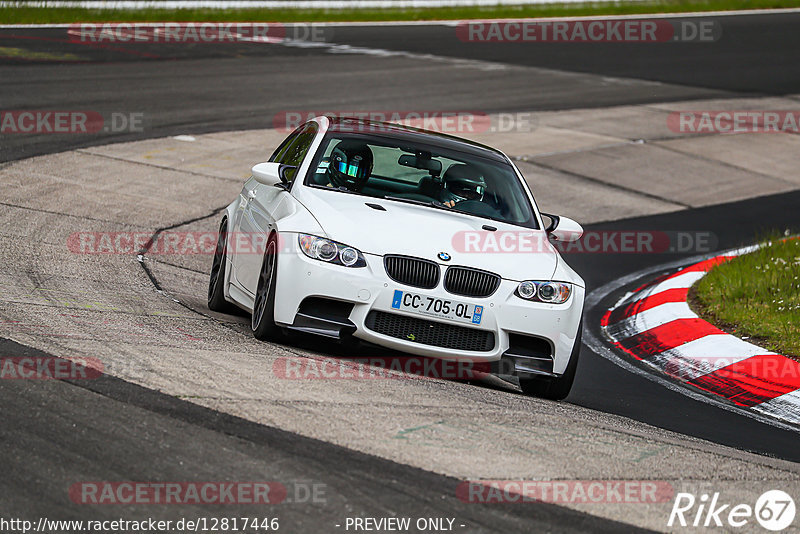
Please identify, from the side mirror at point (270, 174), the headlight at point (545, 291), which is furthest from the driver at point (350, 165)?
the headlight at point (545, 291)

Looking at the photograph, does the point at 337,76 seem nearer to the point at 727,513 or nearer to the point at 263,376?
the point at 263,376

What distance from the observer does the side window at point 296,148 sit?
841 centimetres

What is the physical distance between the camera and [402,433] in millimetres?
5422

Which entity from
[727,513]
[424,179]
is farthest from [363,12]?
[727,513]

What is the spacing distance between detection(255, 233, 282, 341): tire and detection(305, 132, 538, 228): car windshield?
0.79 meters

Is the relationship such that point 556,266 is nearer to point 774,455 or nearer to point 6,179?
point 774,455

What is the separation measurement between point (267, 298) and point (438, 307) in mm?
1033

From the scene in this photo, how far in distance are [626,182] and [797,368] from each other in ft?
26.6

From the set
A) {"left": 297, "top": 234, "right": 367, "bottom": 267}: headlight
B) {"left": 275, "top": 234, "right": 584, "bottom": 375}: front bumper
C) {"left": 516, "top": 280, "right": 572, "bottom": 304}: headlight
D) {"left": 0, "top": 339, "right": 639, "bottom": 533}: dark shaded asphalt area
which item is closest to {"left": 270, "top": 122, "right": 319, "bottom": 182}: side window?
{"left": 297, "top": 234, "right": 367, "bottom": 267}: headlight

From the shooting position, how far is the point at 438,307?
698 cm

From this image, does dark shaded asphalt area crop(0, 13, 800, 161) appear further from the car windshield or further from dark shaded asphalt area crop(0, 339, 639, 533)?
dark shaded asphalt area crop(0, 339, 639, 533)

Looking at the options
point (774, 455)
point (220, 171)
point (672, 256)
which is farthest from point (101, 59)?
point (774, 455)

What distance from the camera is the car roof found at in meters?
8.47

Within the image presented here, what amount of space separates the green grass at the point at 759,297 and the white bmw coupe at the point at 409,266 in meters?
2.09
